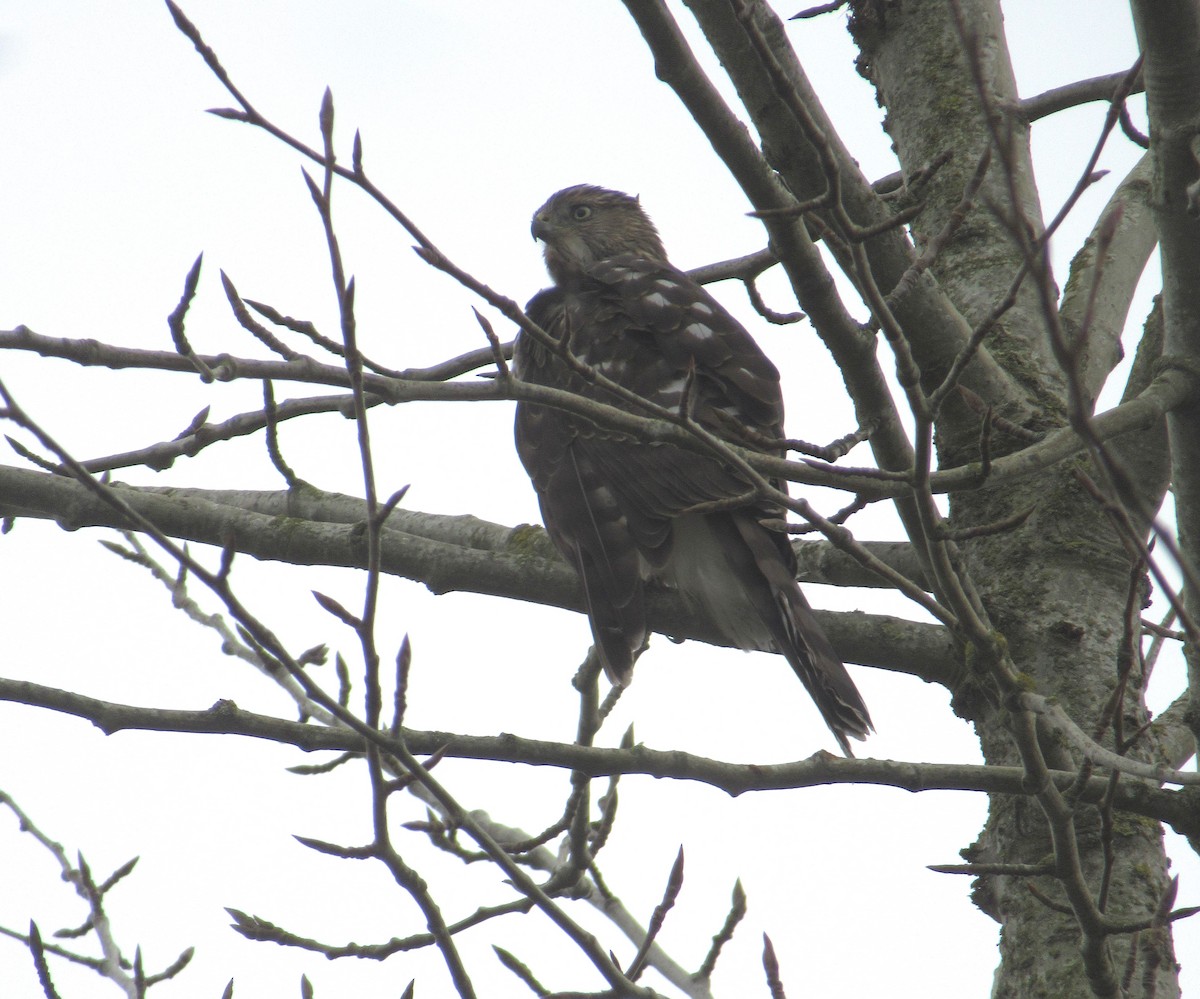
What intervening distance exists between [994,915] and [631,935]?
852mm

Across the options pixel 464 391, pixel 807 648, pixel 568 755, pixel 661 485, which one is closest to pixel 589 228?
pixel 661 485

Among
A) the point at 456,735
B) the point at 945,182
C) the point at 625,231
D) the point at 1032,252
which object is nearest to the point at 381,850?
the point at 456,735

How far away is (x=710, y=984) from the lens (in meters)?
2.32

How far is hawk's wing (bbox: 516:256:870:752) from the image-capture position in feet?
11.4

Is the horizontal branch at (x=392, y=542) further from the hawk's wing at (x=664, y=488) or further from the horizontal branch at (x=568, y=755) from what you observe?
the horizontal branch at (x=568, y=755)

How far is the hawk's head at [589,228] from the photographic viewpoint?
587 cm

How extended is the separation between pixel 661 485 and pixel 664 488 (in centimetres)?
1

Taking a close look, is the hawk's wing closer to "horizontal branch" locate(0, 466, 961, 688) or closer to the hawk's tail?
the hawk's tail

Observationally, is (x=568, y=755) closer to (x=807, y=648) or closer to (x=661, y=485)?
(x=807, y=648)

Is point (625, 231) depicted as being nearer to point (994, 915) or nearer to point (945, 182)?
point (945, 182)

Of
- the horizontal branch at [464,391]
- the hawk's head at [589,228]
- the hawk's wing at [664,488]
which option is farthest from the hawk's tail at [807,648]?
the hawk's head at [589,228]

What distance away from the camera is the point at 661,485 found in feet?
12.6

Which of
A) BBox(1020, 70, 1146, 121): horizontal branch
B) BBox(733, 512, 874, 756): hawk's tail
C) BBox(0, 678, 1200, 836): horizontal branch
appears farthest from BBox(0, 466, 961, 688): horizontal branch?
BBox(1020, 70, 1146, 121): horizontal branch

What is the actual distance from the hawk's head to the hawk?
125 cm
